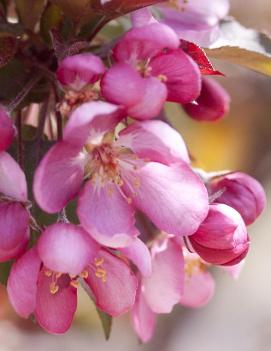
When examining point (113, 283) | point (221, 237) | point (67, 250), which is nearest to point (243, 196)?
point (221, 237)

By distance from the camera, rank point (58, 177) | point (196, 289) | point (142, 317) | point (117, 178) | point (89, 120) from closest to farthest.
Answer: point (89, 120), point (58, 177), point (117, 178), point (142, 317), point (196, 289)

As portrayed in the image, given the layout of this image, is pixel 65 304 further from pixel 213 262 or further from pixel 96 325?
pixel 96 325

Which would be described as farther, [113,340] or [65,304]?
[113,340]

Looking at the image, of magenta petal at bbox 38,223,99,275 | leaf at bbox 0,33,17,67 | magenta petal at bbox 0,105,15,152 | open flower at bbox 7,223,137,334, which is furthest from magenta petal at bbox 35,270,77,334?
leaf at bbox 0,33,17,67

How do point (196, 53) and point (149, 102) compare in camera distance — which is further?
point (196, 53)

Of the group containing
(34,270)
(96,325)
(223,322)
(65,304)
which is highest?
(34,270)

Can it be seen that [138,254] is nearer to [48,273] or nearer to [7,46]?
[48,273]

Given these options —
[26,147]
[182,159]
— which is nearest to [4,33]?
[26,147]
